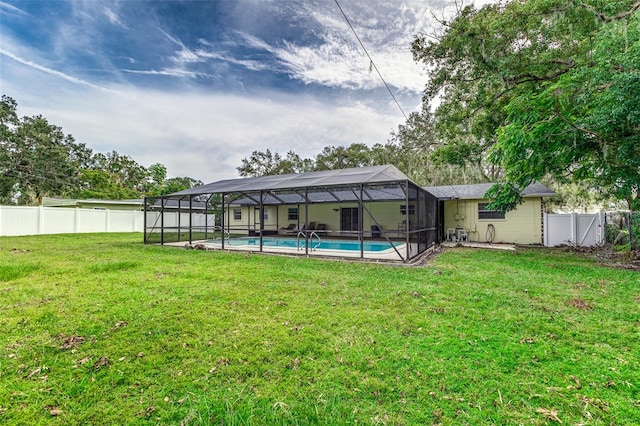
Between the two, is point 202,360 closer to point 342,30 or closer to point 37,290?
point 37,290

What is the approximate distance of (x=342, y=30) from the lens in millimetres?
7898

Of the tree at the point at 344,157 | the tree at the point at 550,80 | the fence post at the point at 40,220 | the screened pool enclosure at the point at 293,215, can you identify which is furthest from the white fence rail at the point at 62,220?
the tree at the point at 550,80

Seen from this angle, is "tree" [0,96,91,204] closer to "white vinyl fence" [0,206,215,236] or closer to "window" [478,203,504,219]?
"white vinyl fence" [0,206,215,236]

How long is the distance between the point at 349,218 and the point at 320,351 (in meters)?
13.2

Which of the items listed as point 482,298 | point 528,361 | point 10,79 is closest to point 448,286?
point 482,298

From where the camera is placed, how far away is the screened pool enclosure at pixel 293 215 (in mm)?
10250

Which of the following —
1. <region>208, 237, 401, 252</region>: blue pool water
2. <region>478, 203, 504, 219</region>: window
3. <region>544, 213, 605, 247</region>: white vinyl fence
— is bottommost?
<region>208, 237, 401, 252</region>: blue pool water

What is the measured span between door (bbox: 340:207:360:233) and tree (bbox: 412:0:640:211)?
7474 millimetres

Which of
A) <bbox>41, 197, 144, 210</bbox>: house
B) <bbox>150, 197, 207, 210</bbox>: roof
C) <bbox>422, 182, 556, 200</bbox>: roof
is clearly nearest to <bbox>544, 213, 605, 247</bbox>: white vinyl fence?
<bbox>422, 182, 556, 200</bbox>: roof

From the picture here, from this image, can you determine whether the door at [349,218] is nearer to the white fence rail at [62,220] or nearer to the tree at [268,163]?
the white fence rail at [62,220]

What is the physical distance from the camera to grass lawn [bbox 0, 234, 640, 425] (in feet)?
6.59

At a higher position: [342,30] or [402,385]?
[342,30]

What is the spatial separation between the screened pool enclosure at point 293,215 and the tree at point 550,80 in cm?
333

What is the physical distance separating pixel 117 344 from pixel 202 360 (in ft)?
3.53
